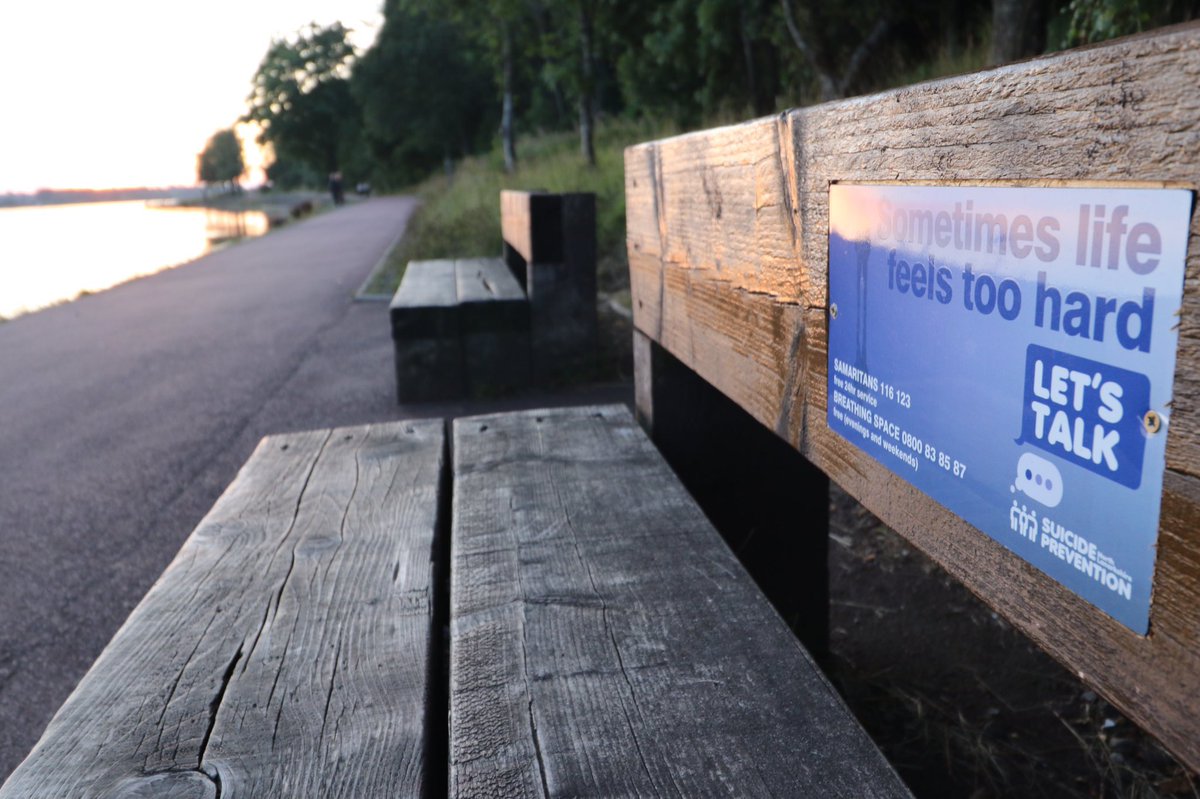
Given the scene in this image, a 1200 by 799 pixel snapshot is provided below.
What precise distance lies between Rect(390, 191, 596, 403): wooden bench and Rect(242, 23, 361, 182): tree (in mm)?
74010

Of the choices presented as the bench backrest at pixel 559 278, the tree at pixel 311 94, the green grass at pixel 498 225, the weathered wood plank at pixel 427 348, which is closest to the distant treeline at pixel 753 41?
the green grass at pixel 498 225

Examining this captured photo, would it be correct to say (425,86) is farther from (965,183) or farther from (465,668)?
(965,183)

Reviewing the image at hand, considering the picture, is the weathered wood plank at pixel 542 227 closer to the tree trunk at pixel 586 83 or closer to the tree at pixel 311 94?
the tree trunk at pixel 586 83

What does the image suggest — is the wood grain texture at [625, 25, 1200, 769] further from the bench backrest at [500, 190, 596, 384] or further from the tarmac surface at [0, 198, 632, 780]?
the bench backrest at [500, 190, 596, 384]

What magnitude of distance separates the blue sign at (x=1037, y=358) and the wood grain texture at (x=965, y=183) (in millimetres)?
20

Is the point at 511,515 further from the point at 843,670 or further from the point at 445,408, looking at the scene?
the point at 445,408

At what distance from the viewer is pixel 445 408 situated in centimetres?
562

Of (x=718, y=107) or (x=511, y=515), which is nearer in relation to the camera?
(x=511, y=515)

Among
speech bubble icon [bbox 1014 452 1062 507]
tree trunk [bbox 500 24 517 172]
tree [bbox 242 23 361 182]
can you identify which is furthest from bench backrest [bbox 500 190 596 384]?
tree [bbox 242 23 361 182]

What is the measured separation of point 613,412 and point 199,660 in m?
1.30

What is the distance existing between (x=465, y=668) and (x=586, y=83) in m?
17.9

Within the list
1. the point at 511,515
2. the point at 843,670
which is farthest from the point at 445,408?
the point at 511,515

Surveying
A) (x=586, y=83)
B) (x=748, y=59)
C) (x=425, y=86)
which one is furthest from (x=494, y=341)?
(x=425, y=86)

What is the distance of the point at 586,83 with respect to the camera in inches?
712
